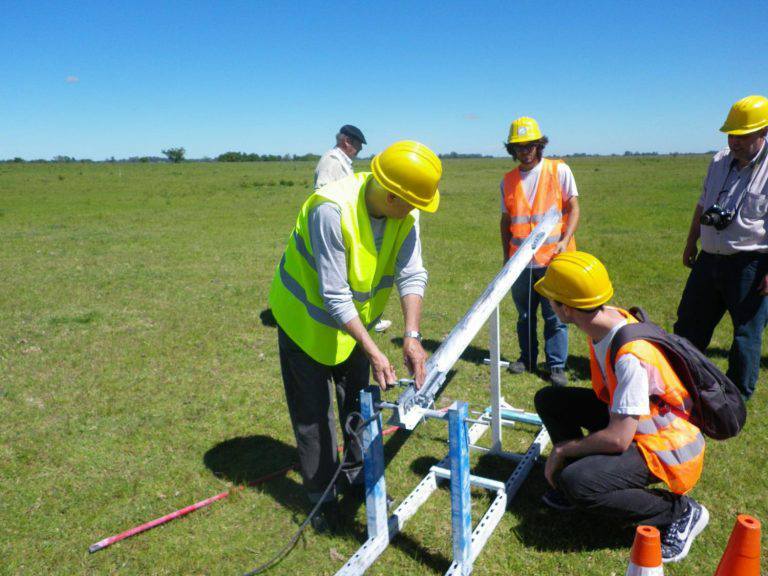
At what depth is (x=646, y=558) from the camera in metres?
2.20

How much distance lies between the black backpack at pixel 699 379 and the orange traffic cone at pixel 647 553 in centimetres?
90

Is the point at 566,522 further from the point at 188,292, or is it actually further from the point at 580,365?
the point at 188,292

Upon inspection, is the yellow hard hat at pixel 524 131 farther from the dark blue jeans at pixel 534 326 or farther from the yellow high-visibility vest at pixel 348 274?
the yellow high-visibility vest at pixel 348 274

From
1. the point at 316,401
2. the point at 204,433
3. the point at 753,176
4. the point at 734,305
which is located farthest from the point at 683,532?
the point at 204,433

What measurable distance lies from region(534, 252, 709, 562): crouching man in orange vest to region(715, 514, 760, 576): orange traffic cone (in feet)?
2.00

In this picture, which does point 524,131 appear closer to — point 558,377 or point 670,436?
point 558,377

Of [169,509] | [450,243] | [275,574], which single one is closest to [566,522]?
[275,574]

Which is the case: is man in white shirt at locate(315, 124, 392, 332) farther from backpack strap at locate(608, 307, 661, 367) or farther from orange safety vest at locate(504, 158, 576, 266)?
backpack strap at locate(608, 307, 661, 367)

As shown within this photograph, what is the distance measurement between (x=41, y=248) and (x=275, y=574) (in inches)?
506

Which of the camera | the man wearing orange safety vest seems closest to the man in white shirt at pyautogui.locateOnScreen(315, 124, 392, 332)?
the man wearing orange safety vest

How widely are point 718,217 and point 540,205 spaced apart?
55.3 inches

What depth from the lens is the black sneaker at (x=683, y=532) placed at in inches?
120

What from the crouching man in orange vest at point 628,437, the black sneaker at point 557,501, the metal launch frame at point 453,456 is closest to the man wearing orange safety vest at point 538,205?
the metal launch frame at point 453,456

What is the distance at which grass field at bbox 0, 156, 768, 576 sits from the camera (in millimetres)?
3283
